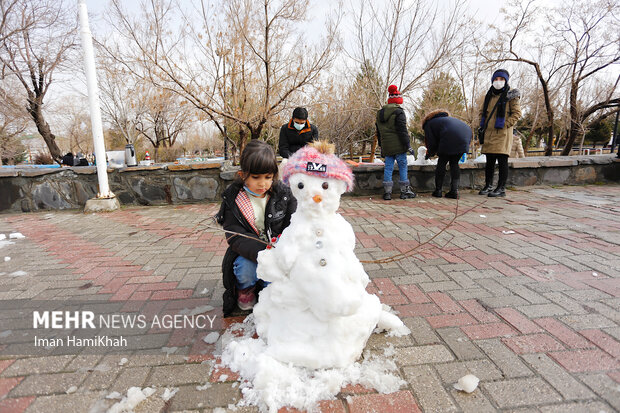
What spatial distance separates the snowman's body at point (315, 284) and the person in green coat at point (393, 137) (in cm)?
428

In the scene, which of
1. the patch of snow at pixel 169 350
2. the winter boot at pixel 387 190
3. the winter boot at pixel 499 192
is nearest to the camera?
the patch of snow at pixel 169 350

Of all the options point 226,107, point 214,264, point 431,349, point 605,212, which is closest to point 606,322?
point 431,349

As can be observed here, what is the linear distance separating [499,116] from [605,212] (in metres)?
2.06

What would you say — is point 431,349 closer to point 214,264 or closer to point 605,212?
point 214,264

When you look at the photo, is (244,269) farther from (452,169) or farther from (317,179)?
(452,169)

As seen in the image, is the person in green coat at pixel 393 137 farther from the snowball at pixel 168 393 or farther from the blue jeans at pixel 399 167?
the snowball at pixel 168 393

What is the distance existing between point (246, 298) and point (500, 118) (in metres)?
5.24

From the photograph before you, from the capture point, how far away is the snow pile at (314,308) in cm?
151

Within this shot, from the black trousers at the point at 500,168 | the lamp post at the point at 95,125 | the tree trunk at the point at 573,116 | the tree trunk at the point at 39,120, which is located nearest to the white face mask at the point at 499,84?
the black trousers at the point at 500,168

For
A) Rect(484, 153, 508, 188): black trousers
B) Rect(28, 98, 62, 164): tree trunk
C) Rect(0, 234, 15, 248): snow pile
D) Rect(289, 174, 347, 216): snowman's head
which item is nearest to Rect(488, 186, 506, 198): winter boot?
Rect(484, 153, 508, 188): black trousers

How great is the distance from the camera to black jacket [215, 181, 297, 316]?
6.62 feet

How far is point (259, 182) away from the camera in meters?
2.07

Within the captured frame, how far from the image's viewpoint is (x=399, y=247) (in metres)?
3.48

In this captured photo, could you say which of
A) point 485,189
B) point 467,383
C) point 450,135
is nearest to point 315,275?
point 467,383
